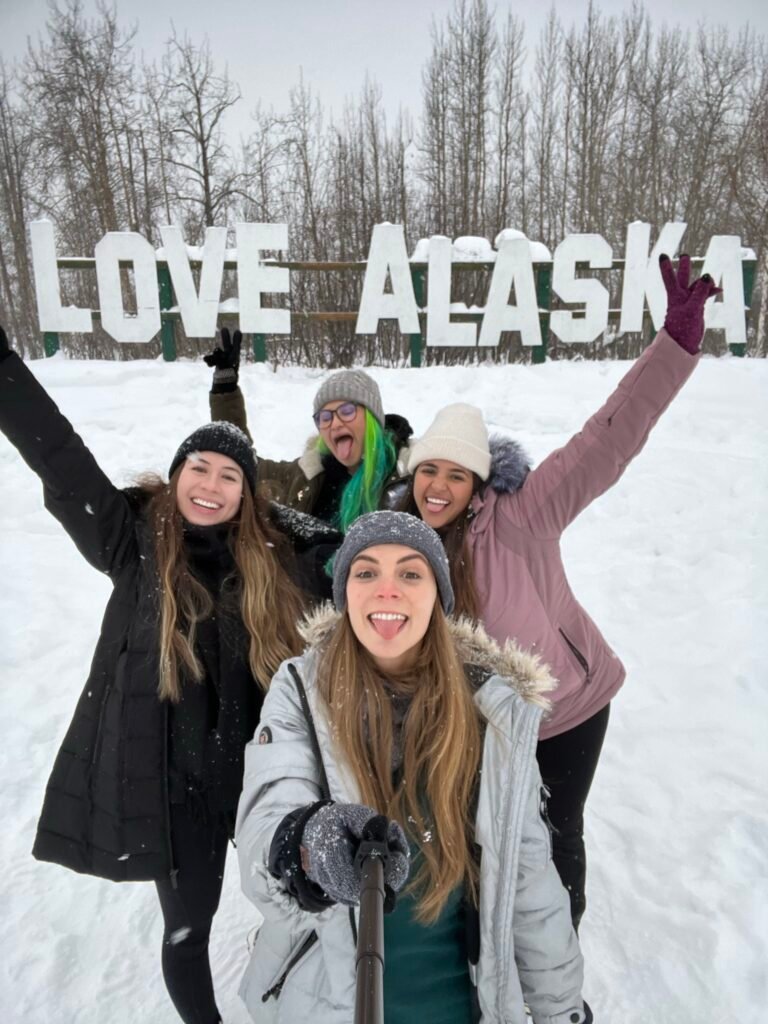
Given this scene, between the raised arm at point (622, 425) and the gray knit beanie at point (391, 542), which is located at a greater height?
the raised arm at point (622, 425)

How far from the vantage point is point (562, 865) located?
2211mm

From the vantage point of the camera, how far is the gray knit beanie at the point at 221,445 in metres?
2.03

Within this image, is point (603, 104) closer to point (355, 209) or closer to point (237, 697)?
point (355, 209)

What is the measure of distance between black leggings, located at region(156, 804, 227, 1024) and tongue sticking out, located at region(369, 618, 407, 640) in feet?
2.88

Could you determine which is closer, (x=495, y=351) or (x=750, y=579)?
(x=750, y=579)

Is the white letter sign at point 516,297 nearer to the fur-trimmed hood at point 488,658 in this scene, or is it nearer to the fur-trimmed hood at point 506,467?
the fur-trimmed hood at point 506,467

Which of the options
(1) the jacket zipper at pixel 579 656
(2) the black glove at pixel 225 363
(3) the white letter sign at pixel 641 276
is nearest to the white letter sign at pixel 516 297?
(3) the white letter sign at pixel 641 276

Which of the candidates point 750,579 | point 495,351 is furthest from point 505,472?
point 495,351

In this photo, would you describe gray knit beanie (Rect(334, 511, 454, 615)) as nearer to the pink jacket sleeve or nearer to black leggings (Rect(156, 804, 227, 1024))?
the pink jacket sleeve

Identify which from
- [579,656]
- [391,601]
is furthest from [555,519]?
[391,601]

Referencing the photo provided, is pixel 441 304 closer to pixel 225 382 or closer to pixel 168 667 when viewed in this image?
pixel 225 382

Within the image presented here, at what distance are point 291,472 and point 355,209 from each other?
14.8 metres

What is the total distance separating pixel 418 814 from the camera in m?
1.52

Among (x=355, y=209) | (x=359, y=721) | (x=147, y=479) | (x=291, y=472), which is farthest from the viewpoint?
(x=355, y=209)
